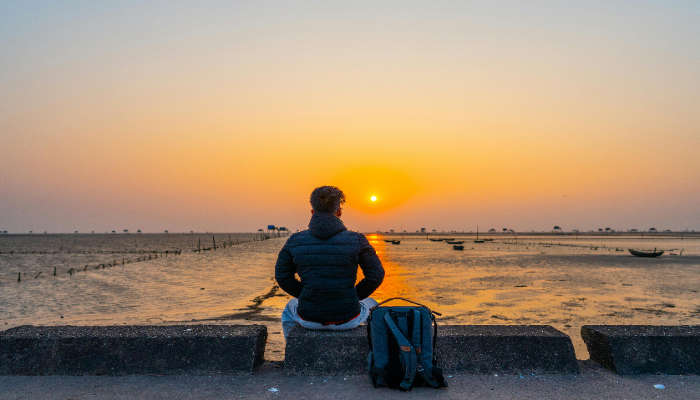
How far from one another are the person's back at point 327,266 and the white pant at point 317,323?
0.01 metres

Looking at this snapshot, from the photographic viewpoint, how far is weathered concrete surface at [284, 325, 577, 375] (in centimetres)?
531

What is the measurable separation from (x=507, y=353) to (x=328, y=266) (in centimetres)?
231

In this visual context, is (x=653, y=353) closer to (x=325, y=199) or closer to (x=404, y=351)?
(x=404, y=351)

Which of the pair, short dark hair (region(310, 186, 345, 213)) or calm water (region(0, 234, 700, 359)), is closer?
short dark hair (region(310, 186, 345, 213))

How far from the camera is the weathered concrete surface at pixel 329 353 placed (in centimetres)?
530

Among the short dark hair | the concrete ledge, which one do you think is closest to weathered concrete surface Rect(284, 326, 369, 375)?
the concrete ledge

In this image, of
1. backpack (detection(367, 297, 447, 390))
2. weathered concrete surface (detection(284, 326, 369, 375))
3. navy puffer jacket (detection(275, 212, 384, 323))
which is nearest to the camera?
backpack (detection(367, 297, 447, 390))

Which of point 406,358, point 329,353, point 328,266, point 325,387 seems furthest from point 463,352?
point 328,266

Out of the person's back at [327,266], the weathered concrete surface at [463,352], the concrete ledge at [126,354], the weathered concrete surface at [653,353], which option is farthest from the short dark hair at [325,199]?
the weathered concrete surface at [653,353]

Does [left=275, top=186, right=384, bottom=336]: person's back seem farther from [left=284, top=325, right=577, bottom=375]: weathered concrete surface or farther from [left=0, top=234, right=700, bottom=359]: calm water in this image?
[left=0, top=234, right=700, bottom=359]: calm water

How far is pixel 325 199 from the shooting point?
17.0ft

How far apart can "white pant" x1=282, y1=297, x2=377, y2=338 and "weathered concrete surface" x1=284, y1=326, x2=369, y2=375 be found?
0.10m

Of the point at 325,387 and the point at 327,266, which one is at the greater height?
the point at 327,266

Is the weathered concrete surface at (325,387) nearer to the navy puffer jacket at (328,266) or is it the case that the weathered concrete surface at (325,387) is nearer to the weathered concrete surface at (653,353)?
the weathered concrete surface at (653,353)
